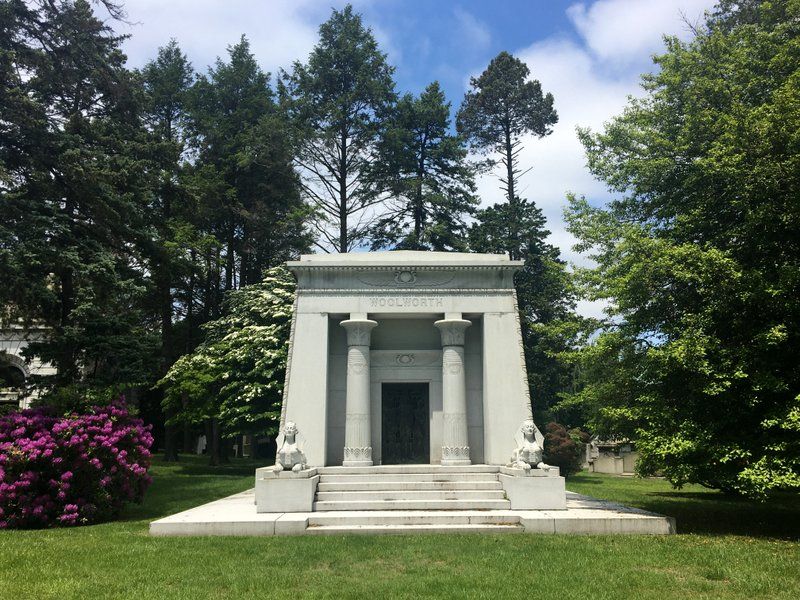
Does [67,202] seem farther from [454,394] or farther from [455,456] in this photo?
[455,456]

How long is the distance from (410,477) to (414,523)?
8.14 feet

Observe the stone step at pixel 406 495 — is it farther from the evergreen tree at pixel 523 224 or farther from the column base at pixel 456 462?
the evergreen tree at pixel 523 224

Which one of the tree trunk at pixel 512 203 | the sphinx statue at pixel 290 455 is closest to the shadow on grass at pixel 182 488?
the sphinx statue at pixel 290 455

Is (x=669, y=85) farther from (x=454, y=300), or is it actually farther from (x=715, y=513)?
(x=715, y=513)

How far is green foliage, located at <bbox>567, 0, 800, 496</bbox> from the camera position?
10.2 metres

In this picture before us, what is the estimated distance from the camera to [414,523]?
1123 cm

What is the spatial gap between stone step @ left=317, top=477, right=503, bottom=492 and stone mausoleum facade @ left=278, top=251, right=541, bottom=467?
1243 millimetres

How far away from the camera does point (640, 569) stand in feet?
25.8

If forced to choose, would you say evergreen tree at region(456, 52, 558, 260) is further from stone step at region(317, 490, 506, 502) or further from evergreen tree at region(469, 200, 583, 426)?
stone step at region(317, 490, 506, 502)

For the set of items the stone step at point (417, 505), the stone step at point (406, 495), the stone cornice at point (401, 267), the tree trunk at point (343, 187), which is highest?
the tree trunk at point (343, 187)

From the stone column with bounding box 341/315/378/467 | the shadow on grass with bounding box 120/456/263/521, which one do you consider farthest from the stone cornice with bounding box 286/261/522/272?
the shadow on grass with bounding box 120/456/263/521

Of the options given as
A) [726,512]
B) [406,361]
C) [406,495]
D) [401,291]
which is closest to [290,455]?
[406,495]

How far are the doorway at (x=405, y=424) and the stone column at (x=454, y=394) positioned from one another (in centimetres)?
104

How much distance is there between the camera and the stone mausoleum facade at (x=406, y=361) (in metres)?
14.9
